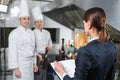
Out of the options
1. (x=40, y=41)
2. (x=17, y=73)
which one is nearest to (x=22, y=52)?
(x=17, y=73)

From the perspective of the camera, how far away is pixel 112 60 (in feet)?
3.05

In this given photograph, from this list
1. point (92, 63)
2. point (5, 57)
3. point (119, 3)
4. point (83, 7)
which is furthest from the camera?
point (5, 57)

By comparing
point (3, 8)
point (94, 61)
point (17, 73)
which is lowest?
point (17, 73)

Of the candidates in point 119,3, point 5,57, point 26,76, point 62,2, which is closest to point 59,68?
point 119,3

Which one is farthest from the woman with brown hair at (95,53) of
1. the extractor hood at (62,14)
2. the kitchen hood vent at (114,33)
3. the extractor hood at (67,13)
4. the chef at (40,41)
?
the chef at (40,41)

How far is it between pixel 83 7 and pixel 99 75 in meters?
0.78

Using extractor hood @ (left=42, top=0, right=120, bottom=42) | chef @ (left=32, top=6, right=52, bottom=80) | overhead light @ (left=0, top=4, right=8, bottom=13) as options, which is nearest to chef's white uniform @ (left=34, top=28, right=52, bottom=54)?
chef @ (left=32, top=6, right=52, bottom=80)

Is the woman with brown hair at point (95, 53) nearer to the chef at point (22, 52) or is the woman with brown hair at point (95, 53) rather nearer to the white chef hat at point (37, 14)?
the chef at point (22, 52)

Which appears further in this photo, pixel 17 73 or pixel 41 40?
pixel 41 40

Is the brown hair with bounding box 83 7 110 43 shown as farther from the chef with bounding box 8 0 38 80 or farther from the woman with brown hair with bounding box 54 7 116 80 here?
the chef with bounding box 8 0 38 80

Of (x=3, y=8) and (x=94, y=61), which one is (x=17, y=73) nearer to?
(x=3, y=8)

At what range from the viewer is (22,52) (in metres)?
2.04

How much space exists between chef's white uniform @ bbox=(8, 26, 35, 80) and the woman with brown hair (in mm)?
1168

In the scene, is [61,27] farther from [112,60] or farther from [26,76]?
[112,60]
